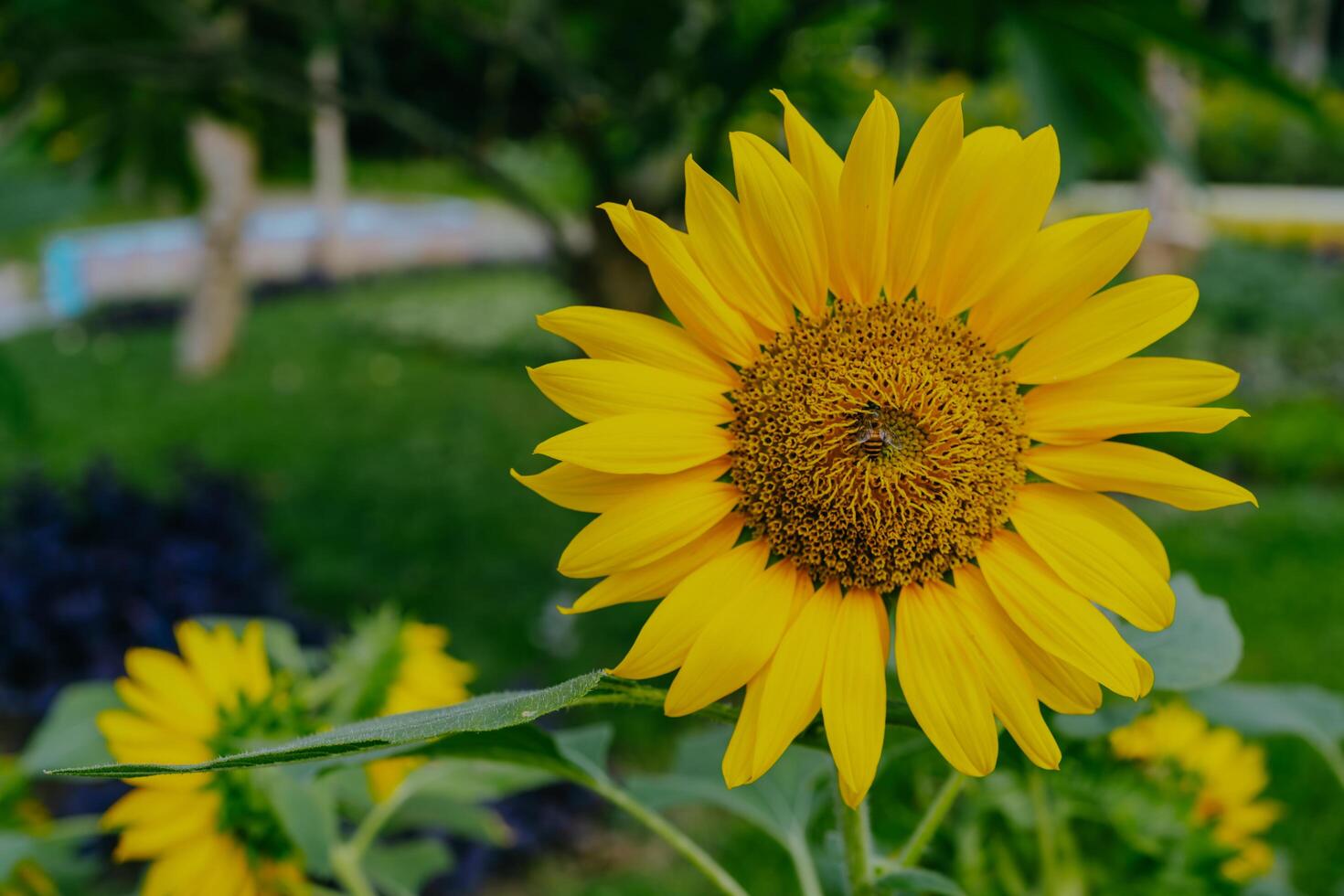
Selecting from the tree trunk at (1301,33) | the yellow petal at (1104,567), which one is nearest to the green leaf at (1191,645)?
the yellow petal at (1104,567)

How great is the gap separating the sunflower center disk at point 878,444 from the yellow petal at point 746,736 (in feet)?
0.22

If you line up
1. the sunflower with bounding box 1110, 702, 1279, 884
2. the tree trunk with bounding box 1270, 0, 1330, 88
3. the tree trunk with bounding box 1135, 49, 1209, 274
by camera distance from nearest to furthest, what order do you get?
the sunflower with bounding box 1110, 702, 1279, 884, the tree trunk with bounding box 1135, 49, 1209, 274, the tree trunk with bounding box 1270, 0, 1330, 88

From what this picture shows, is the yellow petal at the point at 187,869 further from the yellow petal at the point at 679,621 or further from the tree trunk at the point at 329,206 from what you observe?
the tree trunk at the point at 329,206

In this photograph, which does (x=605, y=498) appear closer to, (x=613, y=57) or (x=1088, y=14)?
(x=1088, y=14)

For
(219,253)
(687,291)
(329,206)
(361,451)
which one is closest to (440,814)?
(687,291)

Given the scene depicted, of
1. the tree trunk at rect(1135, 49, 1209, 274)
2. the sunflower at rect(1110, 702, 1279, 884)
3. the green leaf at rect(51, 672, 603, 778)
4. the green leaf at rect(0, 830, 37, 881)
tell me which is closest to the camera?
the green leaf at rect(51, 672, 603, 778)

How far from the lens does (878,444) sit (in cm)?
60

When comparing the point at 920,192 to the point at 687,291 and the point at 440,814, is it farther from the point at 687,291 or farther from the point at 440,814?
the point at 440,814

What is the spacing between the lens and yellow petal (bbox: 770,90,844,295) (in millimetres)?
548

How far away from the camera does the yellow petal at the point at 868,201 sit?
0.53 meters

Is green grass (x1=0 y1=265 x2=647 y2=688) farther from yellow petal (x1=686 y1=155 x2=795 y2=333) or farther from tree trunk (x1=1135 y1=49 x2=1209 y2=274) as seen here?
tree trunk (x1=1135 y1=49 x2=1209 y2=274)

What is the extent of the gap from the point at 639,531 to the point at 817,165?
7.5 inches

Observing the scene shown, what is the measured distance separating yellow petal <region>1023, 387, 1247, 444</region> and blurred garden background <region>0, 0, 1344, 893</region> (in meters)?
0.34

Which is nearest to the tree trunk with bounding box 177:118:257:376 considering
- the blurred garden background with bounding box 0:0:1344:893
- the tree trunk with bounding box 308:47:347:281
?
the blurred garden background with bounding box 0:0:1344:893
